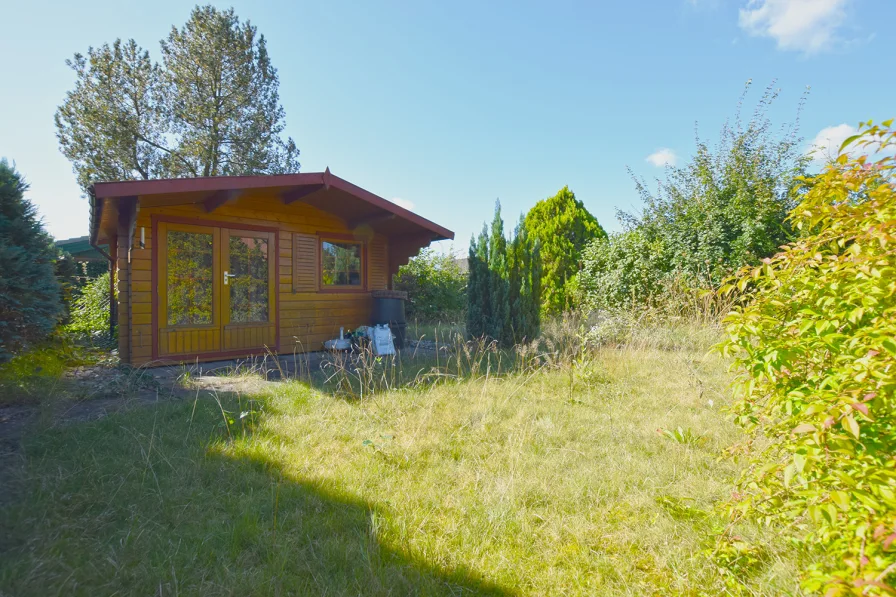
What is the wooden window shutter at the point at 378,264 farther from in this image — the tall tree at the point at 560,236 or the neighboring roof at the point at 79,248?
the neighboring roof at the point at 79,248

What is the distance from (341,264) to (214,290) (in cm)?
224

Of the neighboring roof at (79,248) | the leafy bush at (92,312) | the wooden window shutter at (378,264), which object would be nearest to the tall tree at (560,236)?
the wooden window shutter at (378,264)

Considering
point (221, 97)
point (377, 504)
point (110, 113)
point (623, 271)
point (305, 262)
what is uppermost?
point (221, 97)

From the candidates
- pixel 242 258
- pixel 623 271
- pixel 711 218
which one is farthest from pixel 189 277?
pixel 711 218

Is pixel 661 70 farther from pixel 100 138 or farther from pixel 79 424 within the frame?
pixel 100 138

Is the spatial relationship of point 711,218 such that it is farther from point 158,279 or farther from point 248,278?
point 158,279

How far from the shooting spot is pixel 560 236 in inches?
425

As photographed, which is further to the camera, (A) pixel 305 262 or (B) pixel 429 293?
(B) pixel 429 293

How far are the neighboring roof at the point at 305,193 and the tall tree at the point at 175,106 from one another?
11.3 metres

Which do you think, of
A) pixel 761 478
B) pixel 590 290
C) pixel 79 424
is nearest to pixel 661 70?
pixel 590 290

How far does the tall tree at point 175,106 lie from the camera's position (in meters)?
15.4

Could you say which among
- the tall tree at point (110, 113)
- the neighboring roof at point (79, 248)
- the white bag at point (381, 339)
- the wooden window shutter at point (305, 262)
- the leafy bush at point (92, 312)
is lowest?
the white bag at point (381, 339)

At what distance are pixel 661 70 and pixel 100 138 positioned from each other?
60.5 feet

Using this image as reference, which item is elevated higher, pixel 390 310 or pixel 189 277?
pixel 189 277
